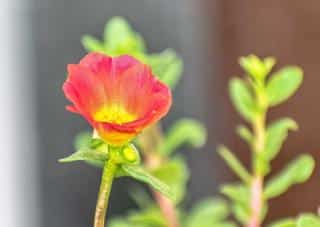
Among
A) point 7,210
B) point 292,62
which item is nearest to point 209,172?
point 292,62

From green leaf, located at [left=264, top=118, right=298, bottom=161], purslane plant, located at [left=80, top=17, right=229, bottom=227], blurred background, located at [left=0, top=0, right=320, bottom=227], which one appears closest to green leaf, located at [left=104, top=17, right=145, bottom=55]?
purslane plant, located at [left=80, top=17, right=229, bottom=227]

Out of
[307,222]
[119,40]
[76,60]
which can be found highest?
[76,60]

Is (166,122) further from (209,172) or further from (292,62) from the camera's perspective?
(292,62)

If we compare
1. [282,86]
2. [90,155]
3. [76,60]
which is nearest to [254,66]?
[282,86]

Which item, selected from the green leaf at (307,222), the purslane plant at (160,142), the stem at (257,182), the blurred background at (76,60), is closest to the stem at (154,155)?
the purslane plant at (160,142)

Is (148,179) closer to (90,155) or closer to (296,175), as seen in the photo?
(90,155)

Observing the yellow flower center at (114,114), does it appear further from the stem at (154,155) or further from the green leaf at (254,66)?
the stem at (154,155)
